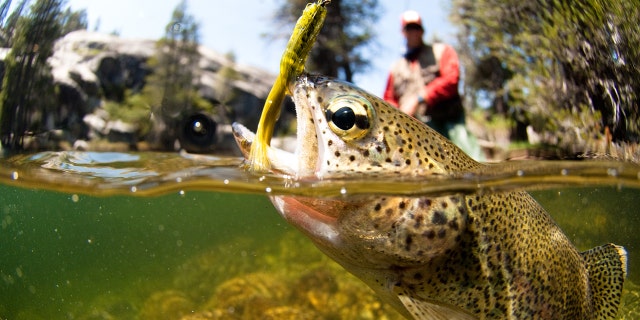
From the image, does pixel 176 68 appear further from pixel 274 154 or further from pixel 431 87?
pixel 274 154

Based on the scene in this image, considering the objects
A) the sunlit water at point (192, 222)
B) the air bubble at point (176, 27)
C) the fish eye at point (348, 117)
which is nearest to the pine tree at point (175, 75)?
the air bubble at point (176, 27)

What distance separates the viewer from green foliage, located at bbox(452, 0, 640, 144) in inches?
116

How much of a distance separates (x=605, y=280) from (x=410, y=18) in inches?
112

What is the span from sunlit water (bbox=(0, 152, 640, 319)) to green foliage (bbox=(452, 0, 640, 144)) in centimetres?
40

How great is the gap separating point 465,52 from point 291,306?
3.36 m

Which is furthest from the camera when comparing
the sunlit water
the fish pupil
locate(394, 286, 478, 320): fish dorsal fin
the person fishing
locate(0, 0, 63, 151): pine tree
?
the person fishing

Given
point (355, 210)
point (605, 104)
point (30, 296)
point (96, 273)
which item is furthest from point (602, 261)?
point (96, 273)

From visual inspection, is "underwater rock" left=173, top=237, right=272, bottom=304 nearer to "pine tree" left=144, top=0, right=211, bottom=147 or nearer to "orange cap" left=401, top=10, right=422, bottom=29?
"pine tree" left=144, top=0, right=211, bottom=147

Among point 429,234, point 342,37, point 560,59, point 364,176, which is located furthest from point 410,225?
point 342,37

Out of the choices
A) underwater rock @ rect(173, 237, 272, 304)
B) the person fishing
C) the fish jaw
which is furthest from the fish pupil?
underwater rock @ rect(173, 237, 272, 304)

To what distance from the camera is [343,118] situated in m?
2.14

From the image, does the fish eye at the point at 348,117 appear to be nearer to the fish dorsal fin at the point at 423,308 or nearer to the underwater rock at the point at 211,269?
the fish dorsal fin at the point at 423,308

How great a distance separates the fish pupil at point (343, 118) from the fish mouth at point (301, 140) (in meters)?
0.09

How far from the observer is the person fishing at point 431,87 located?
198 inches
